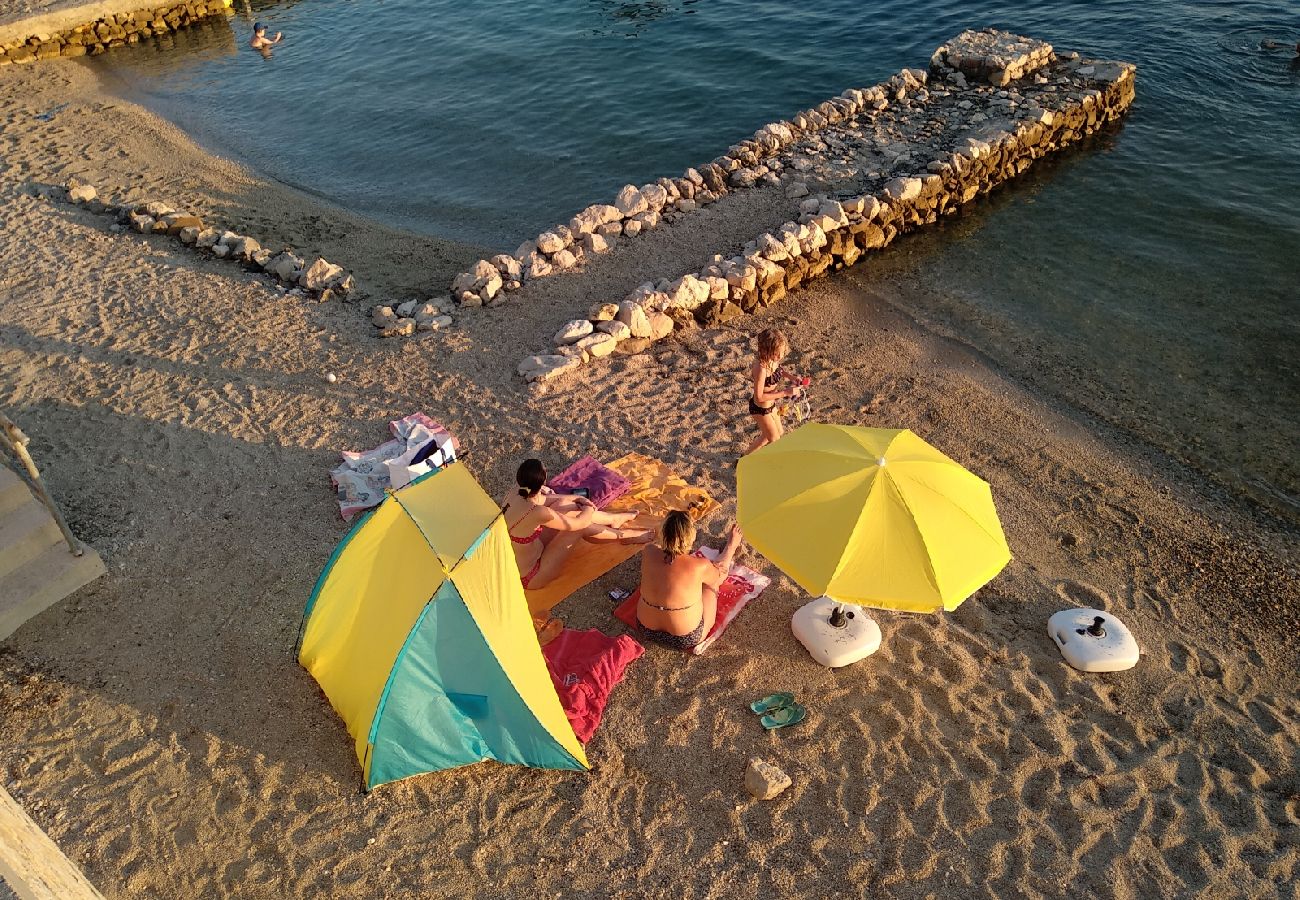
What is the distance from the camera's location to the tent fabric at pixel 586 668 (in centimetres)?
660

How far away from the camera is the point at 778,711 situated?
6.74 metres

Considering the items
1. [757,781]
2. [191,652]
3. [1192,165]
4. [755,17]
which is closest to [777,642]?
[757,781]

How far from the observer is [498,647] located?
6.01 m

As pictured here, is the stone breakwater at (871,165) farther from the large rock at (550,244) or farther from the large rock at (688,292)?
the large rock at (550,244)

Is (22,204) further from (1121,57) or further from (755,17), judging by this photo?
(1121,57)

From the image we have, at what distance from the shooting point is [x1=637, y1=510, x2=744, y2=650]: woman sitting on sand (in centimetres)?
654

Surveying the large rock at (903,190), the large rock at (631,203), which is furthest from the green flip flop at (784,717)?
the large rock at (903,190)

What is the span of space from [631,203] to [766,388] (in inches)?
261

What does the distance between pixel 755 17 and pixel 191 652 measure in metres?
22.9

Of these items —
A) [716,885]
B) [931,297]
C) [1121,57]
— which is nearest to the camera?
[716,885]

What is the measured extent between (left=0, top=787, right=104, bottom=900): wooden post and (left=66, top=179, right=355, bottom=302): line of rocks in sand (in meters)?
8.64

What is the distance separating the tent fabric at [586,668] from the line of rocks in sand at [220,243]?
25.1 feet

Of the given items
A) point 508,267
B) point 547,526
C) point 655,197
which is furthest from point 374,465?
point 655,197

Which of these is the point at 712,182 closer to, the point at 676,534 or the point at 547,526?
the point at 547,526
